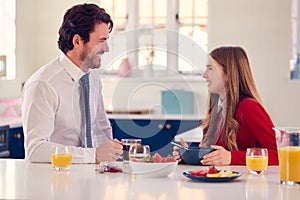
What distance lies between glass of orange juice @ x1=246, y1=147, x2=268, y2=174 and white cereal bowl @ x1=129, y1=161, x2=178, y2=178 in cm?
31

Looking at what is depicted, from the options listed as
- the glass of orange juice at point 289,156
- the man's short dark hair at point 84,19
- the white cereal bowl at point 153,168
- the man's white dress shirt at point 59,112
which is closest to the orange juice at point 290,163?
the glass of orange juice at point 289,156

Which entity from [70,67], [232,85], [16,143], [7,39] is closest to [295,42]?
[7,39]

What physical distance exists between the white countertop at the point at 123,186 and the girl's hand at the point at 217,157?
102mm

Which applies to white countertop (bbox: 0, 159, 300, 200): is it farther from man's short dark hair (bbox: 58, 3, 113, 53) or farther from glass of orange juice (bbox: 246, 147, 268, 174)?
man's short dark hair (bbox: 58, 3, 113, 53)

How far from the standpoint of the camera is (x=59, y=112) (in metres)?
3.16

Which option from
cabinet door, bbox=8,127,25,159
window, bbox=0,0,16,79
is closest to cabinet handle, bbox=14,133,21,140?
cabinet door, bbox=8,127,25,159

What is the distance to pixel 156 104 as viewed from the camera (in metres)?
7.34

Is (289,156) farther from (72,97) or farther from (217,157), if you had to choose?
(72,97)

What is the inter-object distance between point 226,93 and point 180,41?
334mm

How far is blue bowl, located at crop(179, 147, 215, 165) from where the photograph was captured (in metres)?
2.88

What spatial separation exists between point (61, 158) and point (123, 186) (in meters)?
0.45

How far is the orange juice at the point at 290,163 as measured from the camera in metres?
2.44

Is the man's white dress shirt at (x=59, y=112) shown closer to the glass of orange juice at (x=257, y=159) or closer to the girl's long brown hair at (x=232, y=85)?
the girl's long brown hair at (x=232, y=85)

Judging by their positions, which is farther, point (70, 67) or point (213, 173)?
point (70, 67)
